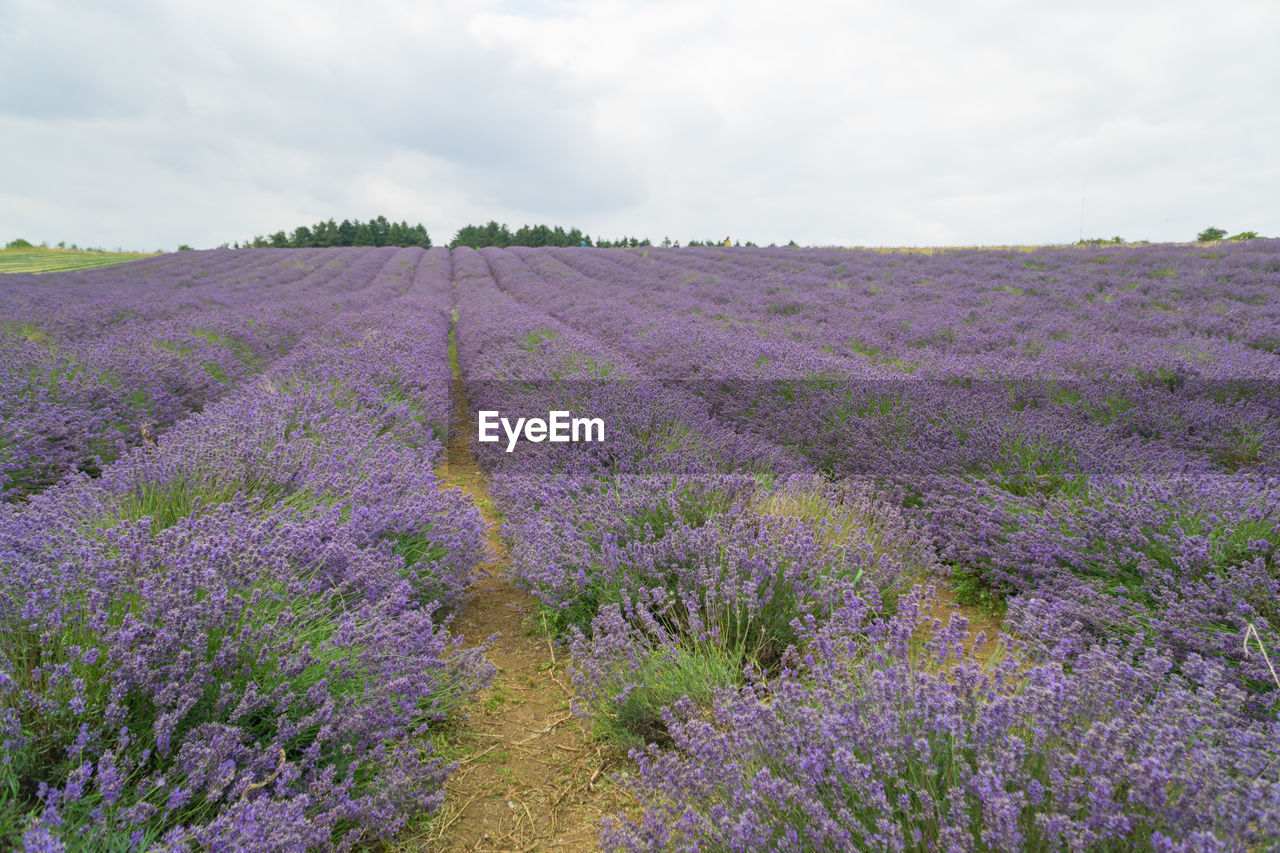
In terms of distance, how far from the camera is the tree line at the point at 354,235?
124 ft

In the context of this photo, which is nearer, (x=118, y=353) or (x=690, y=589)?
(x=690, y=589)

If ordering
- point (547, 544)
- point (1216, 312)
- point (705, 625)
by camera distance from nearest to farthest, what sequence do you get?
point (705, 625) < point (547, 544) < point (1216, 312)

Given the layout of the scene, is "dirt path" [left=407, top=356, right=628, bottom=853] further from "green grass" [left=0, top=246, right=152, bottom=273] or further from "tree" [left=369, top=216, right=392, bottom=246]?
"tree" [left=369, top=216, right=392, bottom=246]

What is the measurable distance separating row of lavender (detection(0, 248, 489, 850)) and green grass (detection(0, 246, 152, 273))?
75.0ft

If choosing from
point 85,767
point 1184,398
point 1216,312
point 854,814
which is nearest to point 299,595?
point 85,767

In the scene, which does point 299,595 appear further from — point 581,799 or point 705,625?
point 705,625

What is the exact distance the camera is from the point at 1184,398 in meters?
4.81

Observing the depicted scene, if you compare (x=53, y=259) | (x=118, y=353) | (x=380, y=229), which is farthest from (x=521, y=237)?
(x=118, y=353)

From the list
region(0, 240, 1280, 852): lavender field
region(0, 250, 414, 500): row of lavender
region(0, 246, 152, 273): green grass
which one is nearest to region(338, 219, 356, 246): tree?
region(0, 246, 152, 273): green grass

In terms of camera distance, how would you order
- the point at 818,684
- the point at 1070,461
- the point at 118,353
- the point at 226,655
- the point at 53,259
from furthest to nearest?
the point at 53,259
the point at 118,353
the point at 1070,461
the point at 818,684
the point at 226,655

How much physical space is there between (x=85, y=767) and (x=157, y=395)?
485cm

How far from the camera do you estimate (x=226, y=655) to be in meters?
1.66

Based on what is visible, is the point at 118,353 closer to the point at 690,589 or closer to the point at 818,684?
the point at 690,589

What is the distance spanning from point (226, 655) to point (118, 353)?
17.6 ft
